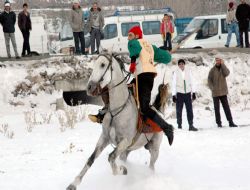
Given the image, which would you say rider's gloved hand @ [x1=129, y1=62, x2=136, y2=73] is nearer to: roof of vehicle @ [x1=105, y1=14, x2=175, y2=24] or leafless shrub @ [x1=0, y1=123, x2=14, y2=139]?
leafless shrub @ [x1=0, y1=123, x2=14, y2=139]

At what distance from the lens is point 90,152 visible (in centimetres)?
1201

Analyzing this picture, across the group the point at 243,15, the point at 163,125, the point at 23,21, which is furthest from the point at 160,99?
the point at 243,15

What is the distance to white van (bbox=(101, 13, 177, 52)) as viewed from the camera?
3134 cm

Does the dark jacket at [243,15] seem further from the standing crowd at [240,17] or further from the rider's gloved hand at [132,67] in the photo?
the rider's gloved hand at [132,67]

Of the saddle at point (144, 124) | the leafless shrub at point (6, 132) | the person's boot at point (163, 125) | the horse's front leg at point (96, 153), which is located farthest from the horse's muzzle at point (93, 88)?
the leafless shrub at point (6, 132)

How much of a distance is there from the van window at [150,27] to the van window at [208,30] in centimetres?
605

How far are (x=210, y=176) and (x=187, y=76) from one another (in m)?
5.96

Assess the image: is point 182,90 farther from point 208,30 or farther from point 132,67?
point 208,30

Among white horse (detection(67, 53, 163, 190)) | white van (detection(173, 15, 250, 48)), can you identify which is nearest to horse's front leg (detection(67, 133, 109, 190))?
white horse (detection(67, 53, 163, 190))

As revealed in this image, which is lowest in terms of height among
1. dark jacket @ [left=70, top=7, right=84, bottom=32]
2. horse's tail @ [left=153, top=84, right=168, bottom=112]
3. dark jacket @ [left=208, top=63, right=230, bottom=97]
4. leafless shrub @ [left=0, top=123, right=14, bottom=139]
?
leafless shrub @ [left=0, top=123, right=14, bottom=139]

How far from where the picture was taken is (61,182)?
941 centimetres

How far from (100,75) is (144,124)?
4.68 feet

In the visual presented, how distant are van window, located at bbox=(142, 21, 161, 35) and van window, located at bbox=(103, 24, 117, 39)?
2.98 meters

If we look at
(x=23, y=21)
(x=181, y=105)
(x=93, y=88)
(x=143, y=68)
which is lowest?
(x=181, y=105)
